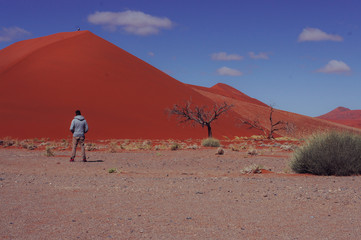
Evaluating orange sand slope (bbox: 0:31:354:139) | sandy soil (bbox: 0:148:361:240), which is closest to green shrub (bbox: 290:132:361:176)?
sandy soil (bbox: 0:148:361:240)

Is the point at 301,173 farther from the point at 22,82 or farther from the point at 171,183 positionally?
the point at 22,82

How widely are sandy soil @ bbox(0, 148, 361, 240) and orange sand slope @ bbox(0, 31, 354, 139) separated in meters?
29.8

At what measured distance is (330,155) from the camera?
1012 cm

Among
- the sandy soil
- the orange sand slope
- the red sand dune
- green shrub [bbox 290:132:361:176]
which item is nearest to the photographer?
the sandy soil

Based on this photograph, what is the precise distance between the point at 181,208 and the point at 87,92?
42.9 m

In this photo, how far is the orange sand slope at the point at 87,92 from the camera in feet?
132

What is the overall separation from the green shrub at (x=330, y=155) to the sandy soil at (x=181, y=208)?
818 mm

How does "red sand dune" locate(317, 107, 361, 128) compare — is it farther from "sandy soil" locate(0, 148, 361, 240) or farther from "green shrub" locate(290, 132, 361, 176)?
"sandy soil" locate(0, 148, 361, 240)

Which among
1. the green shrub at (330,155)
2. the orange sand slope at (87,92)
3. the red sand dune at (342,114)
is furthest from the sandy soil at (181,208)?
the red sand dune at (342,114)

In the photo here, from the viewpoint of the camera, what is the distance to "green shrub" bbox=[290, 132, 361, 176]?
32.9ft

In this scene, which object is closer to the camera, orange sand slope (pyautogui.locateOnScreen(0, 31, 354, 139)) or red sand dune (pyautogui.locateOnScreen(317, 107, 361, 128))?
orange sand slope (pyautogui.locateOnScreen(0, 31, 354, 139))

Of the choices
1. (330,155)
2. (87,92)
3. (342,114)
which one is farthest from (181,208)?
(342,114)

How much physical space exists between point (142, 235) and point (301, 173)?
7018 millimetres

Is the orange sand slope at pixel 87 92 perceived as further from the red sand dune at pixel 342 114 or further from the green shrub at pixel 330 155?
the red sand dune at pixel 342 114
